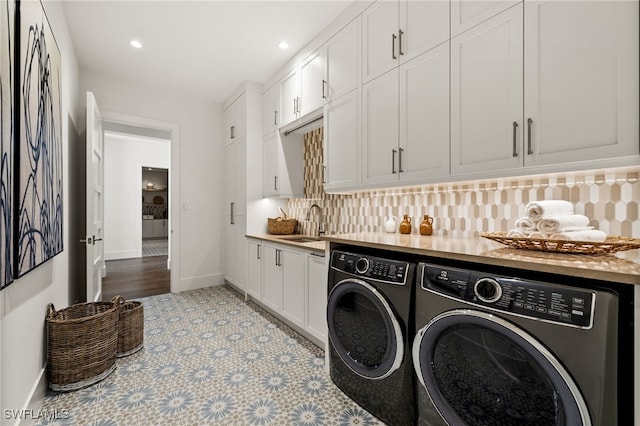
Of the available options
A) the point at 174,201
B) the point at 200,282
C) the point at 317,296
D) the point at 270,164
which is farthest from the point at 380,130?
the point at 200,282

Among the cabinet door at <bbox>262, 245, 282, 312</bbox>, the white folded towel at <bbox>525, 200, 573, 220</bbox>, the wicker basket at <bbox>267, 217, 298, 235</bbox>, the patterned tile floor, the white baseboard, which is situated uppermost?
the white folded towel at <bbox>525, 200, 573, 220</bbox>

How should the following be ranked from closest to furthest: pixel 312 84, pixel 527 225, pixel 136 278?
1. pixel 527 225
2. pixel 312 84
3. pixel 136 278

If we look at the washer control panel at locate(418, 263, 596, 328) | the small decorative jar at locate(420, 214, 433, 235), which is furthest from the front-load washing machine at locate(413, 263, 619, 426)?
the small decorative jar at locate(420, 214, 433, 235)

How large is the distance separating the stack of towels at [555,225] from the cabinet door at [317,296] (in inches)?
52.4

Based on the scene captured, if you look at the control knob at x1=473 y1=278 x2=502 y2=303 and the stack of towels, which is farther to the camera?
the stack of towels

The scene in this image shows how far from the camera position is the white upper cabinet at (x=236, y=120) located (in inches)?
149

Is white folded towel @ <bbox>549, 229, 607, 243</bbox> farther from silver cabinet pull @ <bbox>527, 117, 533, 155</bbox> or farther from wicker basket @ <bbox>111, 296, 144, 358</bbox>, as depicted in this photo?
wicker basket @ <bbox>111, 296, 144, 358</bbox>

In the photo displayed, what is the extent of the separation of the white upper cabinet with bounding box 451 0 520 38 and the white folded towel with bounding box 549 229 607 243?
111 centimetres

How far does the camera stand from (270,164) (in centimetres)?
358

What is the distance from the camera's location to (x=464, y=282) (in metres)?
1.21

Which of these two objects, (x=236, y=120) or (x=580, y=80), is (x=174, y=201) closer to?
(x=236, y=120)

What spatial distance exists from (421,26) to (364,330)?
73.2 inches

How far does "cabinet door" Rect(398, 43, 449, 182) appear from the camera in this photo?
1.77m

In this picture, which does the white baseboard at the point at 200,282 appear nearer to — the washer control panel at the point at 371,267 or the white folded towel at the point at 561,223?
the washer control panel at the point at 371,267
